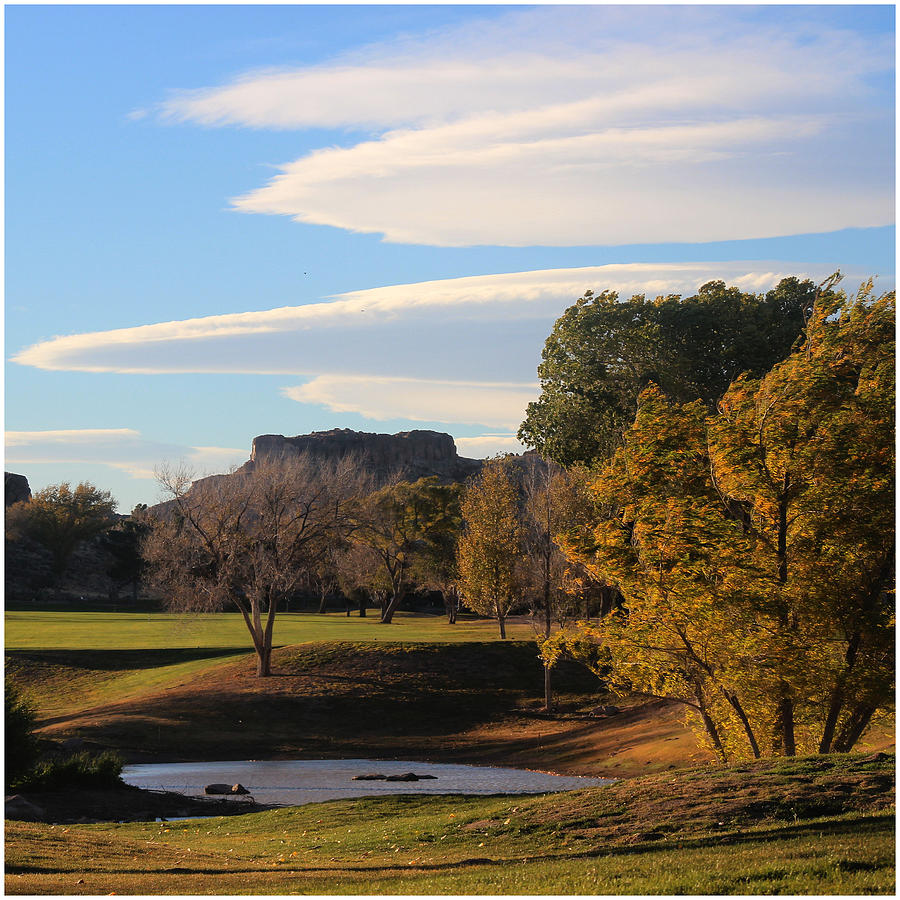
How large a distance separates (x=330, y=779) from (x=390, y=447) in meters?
157

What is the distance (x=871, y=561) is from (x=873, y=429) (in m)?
2.51

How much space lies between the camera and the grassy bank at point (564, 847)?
1043 cm

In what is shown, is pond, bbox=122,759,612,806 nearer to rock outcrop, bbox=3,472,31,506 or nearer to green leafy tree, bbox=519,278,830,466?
green leafy tree, bbox=519,278,830,466

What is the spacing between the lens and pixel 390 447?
18450 centimetres

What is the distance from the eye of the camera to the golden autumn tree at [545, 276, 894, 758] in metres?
18.8

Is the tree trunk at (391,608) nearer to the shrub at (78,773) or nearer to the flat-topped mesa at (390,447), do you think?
the shrub at (78,773)

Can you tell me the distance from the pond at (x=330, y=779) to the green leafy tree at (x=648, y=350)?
46.2 ft

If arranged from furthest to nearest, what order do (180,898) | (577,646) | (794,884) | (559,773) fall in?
(559,773)
(577,646)
(180,898)
(794,884)

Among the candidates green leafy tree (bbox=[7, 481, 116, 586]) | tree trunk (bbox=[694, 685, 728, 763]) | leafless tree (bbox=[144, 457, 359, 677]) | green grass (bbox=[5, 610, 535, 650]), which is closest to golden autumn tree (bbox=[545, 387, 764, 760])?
tree trunk (bbox=[694, 685, 728, 763])

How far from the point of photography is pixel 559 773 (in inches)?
1153

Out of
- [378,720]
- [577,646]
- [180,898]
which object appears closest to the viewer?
[180,898]

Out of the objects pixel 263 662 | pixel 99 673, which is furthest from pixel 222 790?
pixel 99 673

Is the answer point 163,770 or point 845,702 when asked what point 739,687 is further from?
point 163,770

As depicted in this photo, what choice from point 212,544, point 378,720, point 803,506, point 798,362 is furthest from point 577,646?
point 212,544
